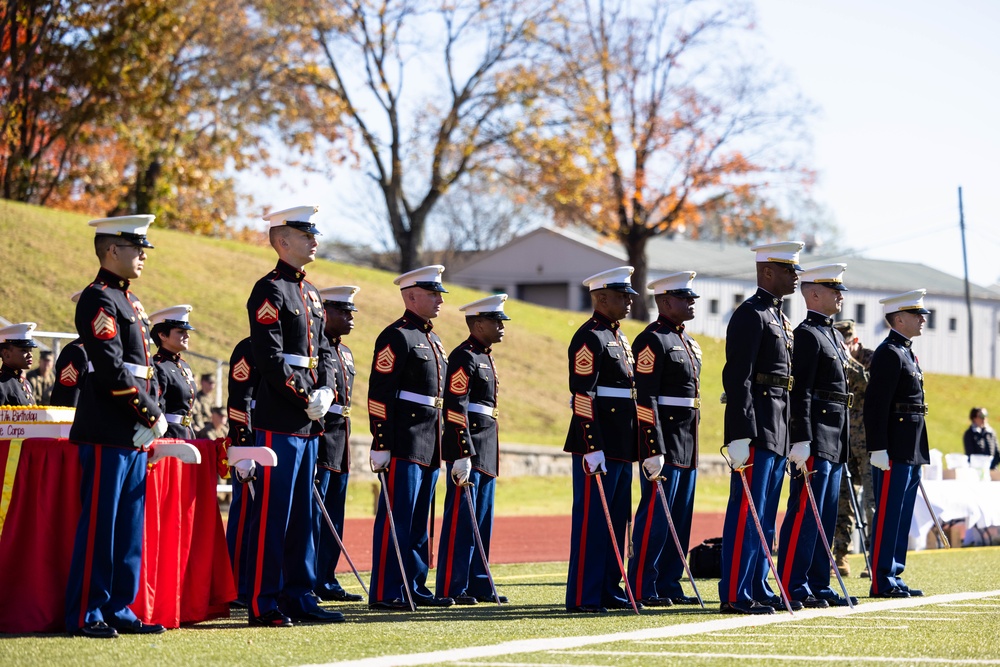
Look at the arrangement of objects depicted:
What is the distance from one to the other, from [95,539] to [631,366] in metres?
3.55

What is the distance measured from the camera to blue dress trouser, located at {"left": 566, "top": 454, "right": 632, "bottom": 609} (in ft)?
28.7

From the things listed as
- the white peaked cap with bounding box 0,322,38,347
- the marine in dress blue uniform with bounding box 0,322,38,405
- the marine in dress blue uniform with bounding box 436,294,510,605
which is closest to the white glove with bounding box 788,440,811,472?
the marine in dress blue uniform with bounding box 436,294,510,605

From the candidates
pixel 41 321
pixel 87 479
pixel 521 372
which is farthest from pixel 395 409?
pixel 521 372

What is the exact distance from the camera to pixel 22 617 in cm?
725

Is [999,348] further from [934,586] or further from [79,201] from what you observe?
[934,586]

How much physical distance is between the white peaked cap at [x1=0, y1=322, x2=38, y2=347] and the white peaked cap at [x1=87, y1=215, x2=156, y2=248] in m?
5.28

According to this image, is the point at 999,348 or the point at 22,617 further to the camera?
the point at 999,348

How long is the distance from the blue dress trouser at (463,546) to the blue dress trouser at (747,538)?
177cm

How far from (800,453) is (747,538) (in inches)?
25.8

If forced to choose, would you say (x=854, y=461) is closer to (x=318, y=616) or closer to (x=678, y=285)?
(x=678, y=285)

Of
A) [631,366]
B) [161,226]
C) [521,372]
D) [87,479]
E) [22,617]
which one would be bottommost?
[22,617]

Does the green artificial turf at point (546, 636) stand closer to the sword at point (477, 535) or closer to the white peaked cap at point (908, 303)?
the sword at point (477, 535)

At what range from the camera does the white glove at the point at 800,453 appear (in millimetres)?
8742

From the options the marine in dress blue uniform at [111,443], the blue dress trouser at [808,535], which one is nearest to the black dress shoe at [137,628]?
the marine in dress blue uniform at [111,443]
